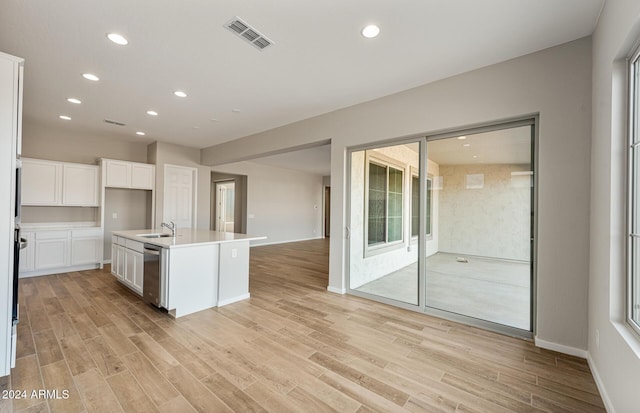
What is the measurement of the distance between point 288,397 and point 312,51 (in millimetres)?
2970

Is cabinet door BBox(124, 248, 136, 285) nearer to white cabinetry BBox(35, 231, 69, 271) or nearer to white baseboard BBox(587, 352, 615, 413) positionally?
white cabinetry BBox(35, 231, 69, 271)

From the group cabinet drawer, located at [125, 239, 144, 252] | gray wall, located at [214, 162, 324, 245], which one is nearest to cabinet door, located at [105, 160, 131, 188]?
gray wall, located at [214, 162, 324, 245]

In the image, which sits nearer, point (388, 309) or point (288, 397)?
point (288, 397)

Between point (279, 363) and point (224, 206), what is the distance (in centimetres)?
807

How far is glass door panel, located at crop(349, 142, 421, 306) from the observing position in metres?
3.77

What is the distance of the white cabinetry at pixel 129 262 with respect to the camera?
12.1 ft

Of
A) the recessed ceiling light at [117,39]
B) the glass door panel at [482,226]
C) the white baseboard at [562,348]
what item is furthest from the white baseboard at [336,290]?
the recessed ceiling light at [117,39]

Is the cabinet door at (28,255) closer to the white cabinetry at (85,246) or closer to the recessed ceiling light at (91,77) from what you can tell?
the white cabinetry at (85,246)

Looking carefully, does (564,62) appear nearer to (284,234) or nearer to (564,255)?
(564,255)

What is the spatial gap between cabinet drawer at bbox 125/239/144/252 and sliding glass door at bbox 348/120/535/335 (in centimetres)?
292

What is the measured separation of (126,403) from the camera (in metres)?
1.79

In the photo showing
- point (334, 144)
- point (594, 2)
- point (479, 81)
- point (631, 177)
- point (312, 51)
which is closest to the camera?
point (631, 177)

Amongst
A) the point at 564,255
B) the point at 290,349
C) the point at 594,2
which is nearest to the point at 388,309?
the point at 290,349

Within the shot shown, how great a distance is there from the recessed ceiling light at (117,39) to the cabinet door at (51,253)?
442cm
